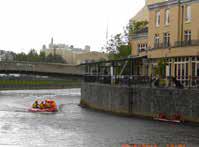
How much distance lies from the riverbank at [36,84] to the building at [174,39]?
67.9 metres

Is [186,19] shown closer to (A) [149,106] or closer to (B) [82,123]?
(A) [149,106]

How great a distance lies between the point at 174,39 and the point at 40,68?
41876mm

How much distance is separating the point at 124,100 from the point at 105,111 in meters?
4.67

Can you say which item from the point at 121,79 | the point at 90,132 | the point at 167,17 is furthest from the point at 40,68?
the point at 90,132

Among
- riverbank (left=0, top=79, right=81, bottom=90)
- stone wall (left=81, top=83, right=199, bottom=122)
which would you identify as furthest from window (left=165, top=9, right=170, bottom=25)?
riverbank (left=0, top=79, right=81, bottom=90)

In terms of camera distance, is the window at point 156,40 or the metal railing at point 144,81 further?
the window at point 156,40

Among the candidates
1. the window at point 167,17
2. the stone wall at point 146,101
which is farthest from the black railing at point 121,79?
the window at point 167,17

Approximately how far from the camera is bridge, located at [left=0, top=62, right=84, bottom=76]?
9500 cm

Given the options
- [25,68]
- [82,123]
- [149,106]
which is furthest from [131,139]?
[25,68]

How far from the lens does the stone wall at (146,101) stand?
154 ft

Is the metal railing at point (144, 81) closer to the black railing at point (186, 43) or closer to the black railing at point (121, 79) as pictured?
the black railing at point (121, 79)

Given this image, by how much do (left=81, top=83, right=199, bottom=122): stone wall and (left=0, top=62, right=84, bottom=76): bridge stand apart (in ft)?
98.8

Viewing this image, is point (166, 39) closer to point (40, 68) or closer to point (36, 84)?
point (40, 68)

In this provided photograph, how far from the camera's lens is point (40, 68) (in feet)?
319
